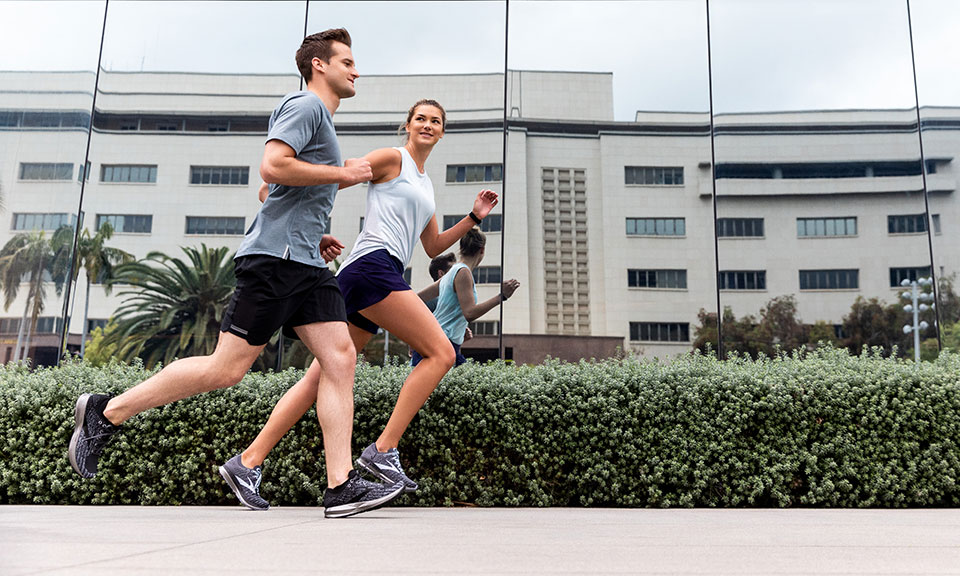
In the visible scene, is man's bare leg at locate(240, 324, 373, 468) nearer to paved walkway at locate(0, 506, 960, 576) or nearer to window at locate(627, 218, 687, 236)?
paved walkway at locate(0, 506, 960, 576)

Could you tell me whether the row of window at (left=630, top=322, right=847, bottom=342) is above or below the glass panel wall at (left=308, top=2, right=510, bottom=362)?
below

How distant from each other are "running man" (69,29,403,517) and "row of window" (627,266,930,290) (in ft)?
14.7

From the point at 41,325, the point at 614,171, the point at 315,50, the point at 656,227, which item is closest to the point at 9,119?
the point at 41,325

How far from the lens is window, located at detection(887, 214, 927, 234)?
23.2ft

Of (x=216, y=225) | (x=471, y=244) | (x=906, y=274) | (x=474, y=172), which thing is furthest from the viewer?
(x=906, y=274)

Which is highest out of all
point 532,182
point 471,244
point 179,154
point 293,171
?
point 179,154

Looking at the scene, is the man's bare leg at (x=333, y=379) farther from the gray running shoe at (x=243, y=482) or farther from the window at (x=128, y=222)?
the window at (x=128, y=222)

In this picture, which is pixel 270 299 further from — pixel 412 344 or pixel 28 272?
pixel 28 272

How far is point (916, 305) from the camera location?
692 cm

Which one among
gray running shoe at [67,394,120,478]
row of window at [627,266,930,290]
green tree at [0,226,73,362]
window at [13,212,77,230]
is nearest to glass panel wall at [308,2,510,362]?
row of window at [627,266,930,290]

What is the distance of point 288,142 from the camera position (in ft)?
8.25

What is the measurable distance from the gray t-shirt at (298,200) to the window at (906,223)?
Result: 660 cm

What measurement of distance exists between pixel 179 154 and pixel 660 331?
5252mm

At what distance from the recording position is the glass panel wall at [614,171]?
665 cm
